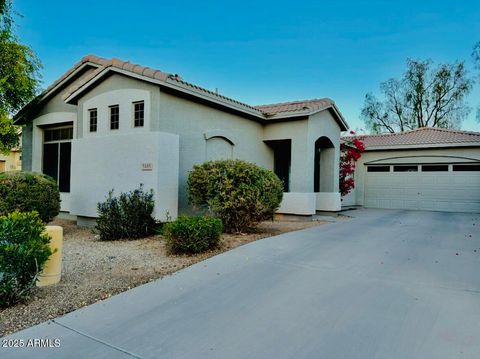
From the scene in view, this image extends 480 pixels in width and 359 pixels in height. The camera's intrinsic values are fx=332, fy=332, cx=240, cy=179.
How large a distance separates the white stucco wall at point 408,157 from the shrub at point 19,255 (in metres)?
17.0

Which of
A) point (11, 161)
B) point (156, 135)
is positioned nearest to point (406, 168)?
point (156, 135)

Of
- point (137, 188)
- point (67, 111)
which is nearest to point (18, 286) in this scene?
point (137, 188)

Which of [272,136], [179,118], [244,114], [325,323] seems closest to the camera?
[325,323]

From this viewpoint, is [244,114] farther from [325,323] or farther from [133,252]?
[325,323]

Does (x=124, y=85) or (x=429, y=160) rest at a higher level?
(x=124, y=85)

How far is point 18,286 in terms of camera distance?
13.7ft

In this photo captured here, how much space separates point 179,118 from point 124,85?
191 cm

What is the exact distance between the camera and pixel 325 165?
14688 millimetres

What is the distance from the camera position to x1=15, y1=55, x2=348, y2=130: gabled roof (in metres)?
9.18

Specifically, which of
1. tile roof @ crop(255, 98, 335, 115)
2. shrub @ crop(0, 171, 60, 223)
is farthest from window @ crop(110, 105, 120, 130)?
tile roof @ crop(255, 98, 335, 115)

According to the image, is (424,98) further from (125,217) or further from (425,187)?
(125,217)

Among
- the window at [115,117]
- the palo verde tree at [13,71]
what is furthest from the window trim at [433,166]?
the palo verde tree at [13,71]

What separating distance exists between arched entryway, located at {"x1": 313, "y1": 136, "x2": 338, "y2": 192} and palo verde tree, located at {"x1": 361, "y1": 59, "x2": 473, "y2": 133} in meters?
19.6

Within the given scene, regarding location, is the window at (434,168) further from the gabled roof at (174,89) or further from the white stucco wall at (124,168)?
the white stucco wall at (124,168)
